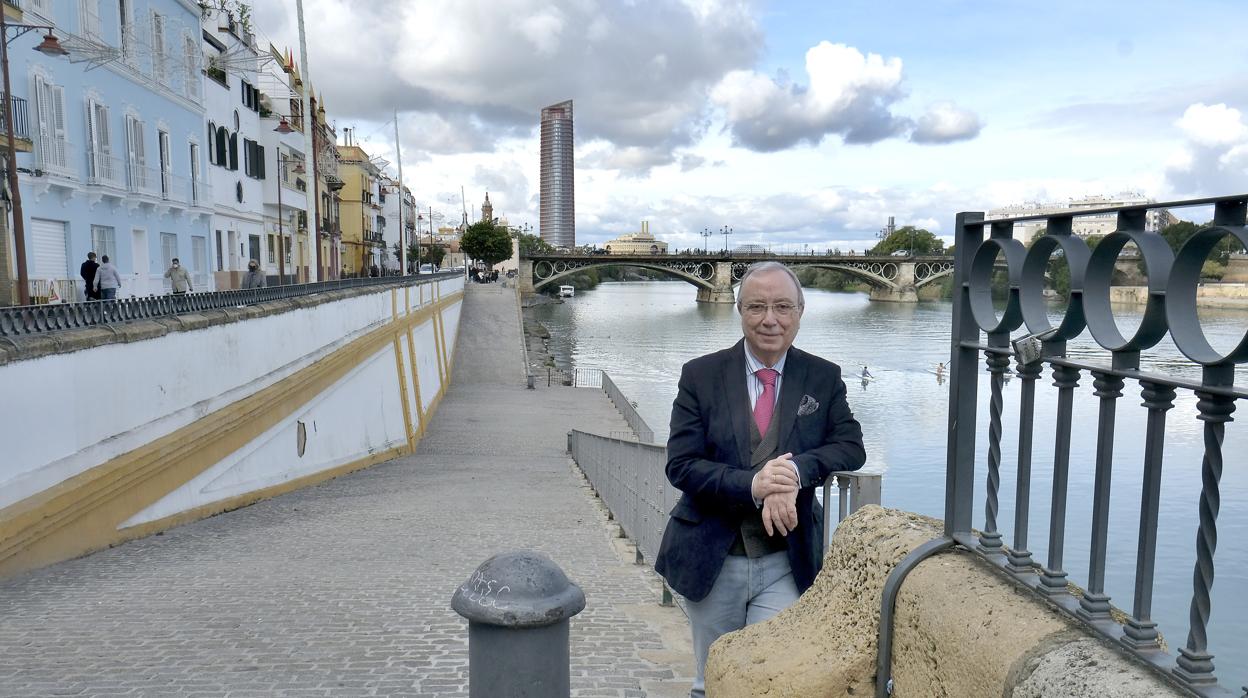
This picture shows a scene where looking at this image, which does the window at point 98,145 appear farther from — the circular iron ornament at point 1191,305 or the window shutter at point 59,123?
the circular iron ornament at point 1191,305

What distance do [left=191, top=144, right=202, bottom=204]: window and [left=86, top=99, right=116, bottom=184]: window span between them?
470cm

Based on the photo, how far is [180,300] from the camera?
9.77m

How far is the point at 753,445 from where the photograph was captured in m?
2.88

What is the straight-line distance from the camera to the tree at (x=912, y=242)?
117750mm

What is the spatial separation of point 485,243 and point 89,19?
78523mm

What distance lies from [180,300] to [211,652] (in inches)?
238

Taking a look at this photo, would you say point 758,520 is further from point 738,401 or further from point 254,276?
point 254,276

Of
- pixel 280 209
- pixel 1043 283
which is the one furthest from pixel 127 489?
pixel 280 209

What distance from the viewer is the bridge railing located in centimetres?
153

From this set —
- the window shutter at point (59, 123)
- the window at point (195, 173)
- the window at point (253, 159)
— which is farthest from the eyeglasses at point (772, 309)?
the window at point (253, 159)

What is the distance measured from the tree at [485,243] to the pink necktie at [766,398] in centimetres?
9225

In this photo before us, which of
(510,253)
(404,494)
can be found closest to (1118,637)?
(404,494)

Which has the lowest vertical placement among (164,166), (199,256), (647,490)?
(647,490)

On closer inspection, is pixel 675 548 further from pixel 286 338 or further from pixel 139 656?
pixel 286 338
